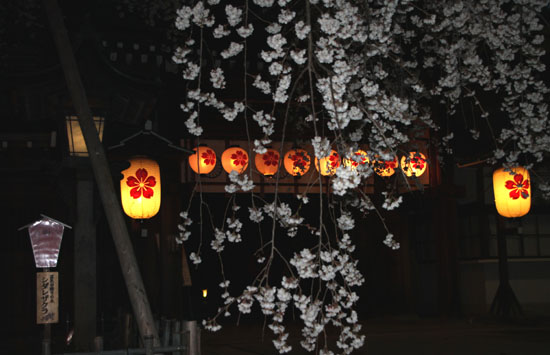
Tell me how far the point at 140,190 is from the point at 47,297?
3.84 meters

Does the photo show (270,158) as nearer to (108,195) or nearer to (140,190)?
(140,190)

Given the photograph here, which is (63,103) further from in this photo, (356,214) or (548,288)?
(548,288)

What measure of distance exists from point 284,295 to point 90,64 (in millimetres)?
6132

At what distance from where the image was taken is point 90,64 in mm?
10094

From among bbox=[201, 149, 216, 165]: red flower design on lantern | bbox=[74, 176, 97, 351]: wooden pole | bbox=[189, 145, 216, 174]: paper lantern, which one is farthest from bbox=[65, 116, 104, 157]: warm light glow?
bbox=[201, 149, 216, 165]: red flower design on lantern

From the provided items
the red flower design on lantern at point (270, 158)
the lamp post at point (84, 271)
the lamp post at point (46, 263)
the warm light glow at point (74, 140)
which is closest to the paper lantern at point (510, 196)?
the red flower design on lantern at point (270, 158)

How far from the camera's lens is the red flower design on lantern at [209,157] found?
16.7 metres

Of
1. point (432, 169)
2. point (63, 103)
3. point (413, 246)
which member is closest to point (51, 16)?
point (63, 103)

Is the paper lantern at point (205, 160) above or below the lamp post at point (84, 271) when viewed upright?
above

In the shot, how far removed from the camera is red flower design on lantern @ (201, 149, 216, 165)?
1674 cm

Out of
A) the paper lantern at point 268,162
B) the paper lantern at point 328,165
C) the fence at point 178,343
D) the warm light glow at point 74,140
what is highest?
the paper lantern at point 268,162

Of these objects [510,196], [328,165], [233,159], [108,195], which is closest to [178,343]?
[108,195]

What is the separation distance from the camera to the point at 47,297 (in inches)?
360

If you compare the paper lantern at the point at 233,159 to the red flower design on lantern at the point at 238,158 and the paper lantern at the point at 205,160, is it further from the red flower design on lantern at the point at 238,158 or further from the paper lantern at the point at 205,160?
the paper lantern at the point at 205,160
